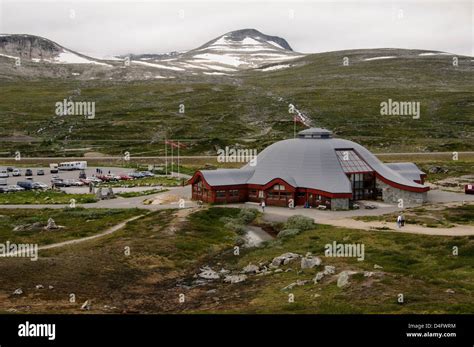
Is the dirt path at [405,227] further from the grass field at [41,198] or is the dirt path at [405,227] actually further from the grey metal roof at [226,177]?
the grass field at [41,198]

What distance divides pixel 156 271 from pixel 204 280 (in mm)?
4237

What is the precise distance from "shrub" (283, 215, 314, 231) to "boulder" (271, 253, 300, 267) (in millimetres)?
10814

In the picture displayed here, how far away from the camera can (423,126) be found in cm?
18512

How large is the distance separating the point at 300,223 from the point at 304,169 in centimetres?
1712

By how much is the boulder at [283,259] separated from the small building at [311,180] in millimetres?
23378

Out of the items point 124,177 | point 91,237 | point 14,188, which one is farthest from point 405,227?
point 14,188

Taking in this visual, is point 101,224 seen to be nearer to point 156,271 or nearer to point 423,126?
point 156,271

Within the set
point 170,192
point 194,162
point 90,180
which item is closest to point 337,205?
point 170,192

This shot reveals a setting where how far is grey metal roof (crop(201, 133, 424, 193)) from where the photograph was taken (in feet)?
242

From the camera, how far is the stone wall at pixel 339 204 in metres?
70.5

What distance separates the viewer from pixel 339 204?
232 ft

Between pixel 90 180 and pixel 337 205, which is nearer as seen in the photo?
pixel 337 205

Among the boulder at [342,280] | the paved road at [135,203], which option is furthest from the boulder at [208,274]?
the paved road at [135,203]

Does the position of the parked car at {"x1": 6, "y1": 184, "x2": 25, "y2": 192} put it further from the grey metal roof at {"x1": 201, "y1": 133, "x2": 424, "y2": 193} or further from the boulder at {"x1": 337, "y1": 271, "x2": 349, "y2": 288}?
the boulder at {"x1": 337, "y1": 271, "x2": 349, "y2": 288}
